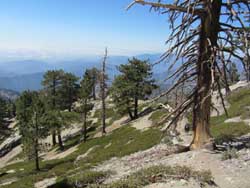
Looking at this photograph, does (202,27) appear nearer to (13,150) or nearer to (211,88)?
(211,88)

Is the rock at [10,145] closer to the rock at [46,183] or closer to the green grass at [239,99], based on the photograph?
the green grass at [239,99]

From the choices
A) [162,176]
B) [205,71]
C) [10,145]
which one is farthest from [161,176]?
[10,145]

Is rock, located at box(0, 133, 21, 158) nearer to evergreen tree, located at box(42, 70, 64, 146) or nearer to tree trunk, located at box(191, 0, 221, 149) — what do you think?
evergreen tree, located at box(42, 70, 64, 146)

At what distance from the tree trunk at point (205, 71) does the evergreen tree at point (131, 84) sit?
49.1 meters

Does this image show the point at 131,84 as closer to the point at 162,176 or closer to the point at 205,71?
the point at 205,71

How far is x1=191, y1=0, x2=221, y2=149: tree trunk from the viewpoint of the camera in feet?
46.2

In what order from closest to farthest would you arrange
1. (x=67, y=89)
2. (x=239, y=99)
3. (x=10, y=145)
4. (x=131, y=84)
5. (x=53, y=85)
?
(x=239, y=99), (x=131, y=84), (x=53, y=85), (x=10, y=145), (x=67, y=89)

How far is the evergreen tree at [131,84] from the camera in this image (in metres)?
64.9

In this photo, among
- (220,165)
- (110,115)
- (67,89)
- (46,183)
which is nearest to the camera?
(220,165)

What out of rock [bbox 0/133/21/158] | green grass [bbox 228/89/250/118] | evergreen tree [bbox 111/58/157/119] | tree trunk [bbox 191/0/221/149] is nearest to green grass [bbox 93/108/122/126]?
evergreen tree [bbox 111/58/157/119]

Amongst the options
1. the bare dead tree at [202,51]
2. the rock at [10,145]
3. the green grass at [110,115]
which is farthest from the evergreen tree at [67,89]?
the bare dead tree at [202,51]

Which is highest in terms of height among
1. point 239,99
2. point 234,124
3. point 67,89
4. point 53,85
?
point 234,124

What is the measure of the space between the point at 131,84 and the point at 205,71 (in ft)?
165

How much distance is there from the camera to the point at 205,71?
14.5 m
